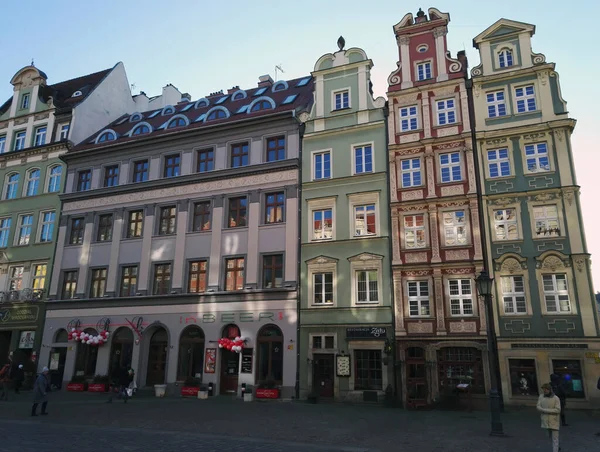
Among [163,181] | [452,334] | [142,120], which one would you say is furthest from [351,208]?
[142,120]

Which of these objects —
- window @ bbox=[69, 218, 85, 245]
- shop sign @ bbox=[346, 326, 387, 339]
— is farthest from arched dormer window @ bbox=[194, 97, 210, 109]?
shop sign @ bbox=[346, 326, 387, 339]

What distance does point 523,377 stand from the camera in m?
23.0

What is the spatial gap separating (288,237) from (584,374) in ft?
51.8

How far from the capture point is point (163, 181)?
106ft

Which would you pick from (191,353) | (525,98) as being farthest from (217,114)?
(525,98)

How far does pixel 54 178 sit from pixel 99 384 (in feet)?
52.0

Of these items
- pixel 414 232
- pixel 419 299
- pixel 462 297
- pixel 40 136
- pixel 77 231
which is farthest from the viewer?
pixel 40 136

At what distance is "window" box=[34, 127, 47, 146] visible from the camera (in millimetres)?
37969

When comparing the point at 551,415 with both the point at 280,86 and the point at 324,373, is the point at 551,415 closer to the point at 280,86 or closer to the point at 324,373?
the point at 324,373

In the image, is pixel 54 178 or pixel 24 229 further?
pixel 54 178

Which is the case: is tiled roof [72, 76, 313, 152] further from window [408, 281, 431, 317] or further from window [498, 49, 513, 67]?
window [408, 281, 431, 317]

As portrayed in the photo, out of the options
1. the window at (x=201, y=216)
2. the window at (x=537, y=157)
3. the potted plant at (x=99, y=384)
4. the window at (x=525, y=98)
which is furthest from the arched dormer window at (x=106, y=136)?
the window at (x=537, y=157)

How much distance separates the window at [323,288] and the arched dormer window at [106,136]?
1909 cm

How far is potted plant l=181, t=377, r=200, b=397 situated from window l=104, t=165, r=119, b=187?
14.8 meters
